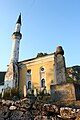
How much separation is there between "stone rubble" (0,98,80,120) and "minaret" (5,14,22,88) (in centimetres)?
2242

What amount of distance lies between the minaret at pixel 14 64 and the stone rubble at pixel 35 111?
22417 millimetres

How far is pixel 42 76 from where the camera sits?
27.9 m

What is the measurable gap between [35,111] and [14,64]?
24.7 meters

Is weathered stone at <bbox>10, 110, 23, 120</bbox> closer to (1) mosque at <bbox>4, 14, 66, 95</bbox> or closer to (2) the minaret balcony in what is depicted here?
(1) mosque at <bbox>4, 14, 66, 95</bbox>

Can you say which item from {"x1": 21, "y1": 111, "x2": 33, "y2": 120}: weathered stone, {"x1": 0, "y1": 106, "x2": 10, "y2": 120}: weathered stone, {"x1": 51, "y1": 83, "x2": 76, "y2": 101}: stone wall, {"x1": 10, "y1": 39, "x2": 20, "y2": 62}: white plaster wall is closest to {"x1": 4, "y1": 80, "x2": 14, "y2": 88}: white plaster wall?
{"x1": 10, "y1": 39, "x2": 20, "y2": 62}: white plaster wall

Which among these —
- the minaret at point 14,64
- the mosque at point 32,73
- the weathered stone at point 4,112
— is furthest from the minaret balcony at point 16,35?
the weathered stone at point 4,112

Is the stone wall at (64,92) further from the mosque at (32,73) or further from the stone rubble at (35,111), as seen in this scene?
the mosque at (32,73)

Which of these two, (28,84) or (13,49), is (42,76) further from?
(13,49)

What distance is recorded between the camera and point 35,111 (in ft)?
21.9

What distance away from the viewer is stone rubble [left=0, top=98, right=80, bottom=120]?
6.16 metres

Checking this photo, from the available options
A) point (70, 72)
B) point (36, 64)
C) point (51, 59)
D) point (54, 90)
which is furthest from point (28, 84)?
point (70, 72)

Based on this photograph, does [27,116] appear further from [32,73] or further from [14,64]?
[14,64]

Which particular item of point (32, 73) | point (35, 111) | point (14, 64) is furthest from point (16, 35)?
point (35, 111)

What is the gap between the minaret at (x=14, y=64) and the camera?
29531mm
